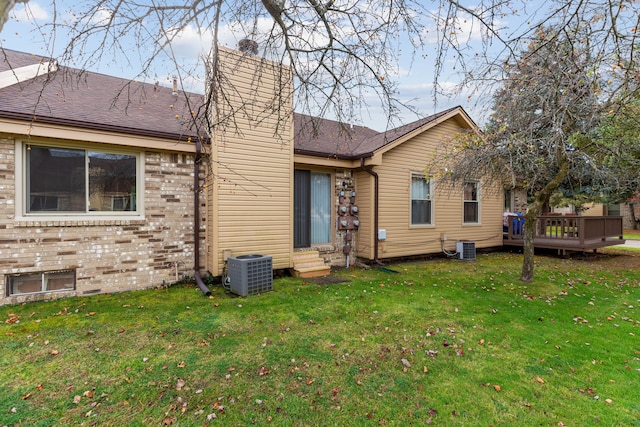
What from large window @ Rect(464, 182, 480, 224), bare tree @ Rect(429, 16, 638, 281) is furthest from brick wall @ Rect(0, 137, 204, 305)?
large window @ Rect(464, 182, 480, 224)

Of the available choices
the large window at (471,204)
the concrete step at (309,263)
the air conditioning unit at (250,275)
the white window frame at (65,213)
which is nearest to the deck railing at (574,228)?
the large window at (471,204)

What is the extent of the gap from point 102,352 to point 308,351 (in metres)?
2.37

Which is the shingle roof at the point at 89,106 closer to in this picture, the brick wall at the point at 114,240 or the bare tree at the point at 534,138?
the brick wall at the point at 114,240

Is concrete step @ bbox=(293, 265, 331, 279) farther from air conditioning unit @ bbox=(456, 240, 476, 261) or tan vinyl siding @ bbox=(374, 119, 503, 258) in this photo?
air conditioning unit @ bbox=(456, 240, 476, 261)

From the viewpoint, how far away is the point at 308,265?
7793 millimetres

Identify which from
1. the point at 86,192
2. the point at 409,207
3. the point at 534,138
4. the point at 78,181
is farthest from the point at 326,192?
the point at 78,181

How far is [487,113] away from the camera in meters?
7.12

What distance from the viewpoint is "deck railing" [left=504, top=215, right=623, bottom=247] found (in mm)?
10672

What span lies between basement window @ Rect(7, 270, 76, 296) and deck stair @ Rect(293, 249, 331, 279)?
4.39 m

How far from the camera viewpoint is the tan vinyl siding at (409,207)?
9.16 m

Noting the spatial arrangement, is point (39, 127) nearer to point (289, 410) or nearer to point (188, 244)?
point (188, 244)

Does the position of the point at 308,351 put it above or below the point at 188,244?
below

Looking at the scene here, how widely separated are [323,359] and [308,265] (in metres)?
4.27

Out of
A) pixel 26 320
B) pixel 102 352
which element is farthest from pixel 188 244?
pixel 102 352
